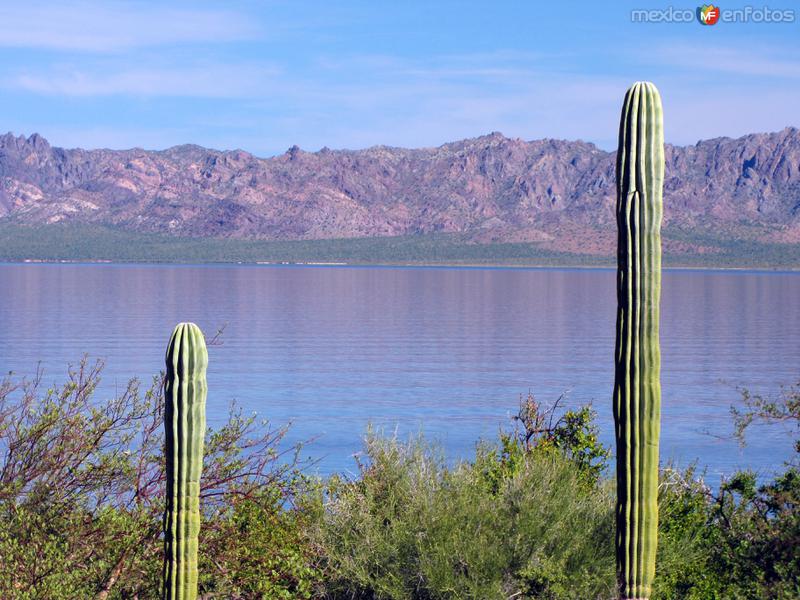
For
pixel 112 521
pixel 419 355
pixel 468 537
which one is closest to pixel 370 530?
pixel 468 537

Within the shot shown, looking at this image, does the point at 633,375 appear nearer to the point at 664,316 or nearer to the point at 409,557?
the point at 409,557

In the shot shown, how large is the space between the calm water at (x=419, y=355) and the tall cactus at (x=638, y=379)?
283 inches

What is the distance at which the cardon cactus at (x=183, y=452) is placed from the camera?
8422mm

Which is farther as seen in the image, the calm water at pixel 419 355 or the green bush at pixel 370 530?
the calm water at pixel 419 355

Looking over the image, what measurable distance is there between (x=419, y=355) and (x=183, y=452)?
151ft

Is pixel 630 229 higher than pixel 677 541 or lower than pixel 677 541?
higher

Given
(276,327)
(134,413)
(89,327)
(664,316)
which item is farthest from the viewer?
(664,316)

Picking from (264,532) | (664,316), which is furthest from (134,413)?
(664,316)

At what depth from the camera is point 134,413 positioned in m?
12.2

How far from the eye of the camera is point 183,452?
8422 mm

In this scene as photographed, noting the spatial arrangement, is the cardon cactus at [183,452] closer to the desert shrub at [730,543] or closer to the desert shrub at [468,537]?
the desert shrub at [468,537]

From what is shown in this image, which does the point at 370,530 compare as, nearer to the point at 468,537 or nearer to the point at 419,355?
the point at 468,537

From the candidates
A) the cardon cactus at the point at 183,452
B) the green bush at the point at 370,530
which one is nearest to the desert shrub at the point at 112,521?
the green bush at the point at 370,530

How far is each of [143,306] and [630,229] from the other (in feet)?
265
